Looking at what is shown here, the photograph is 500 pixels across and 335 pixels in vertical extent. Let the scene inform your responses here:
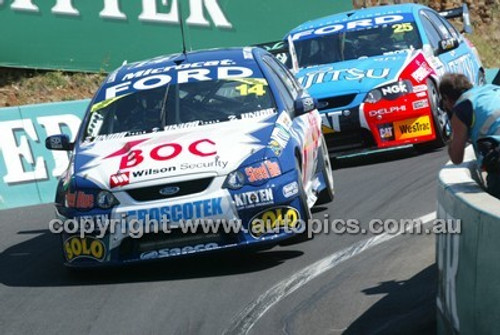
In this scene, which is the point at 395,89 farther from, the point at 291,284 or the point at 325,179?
the point at 291,284

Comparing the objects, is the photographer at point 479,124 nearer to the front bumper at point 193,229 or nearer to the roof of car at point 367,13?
the front bumper at point 193,229

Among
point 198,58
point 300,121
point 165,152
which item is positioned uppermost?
point 198,58

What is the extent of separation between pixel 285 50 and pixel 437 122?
1.94 meters

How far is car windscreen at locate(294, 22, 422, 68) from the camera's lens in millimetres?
14401

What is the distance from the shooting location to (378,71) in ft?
44.5

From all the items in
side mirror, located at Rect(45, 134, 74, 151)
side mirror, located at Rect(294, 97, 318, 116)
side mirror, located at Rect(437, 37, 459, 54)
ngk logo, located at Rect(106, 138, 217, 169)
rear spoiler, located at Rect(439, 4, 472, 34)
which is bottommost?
rear spoiler, located at Rect(439, 4, 472, 34)

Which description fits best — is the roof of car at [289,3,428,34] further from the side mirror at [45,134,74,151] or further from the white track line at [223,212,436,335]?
the side mirror at [45,134,74,151]

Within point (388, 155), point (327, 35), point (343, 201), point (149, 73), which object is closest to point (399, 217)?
point (343, 201)

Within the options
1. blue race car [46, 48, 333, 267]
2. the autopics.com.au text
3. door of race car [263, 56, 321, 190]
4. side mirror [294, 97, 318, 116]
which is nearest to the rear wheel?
door of race car [263, 56, 321, 190]

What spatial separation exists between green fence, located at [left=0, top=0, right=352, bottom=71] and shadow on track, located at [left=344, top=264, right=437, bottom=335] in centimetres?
989

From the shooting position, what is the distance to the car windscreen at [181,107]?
923 centimetres

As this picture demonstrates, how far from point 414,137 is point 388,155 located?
0.91 m

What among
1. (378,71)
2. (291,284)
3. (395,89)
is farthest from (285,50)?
(291,284)

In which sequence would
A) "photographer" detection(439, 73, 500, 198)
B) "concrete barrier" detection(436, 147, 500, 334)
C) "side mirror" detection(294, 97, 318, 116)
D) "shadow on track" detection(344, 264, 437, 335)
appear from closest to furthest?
"concrete barrier" detection(436, 147, 500, 334) < "shadow on track" detection(344, 264, 437, 335) < "photographer" detection(439, 73, 500, 198) < "side mirror" detection(294, 97, 318, 116)
